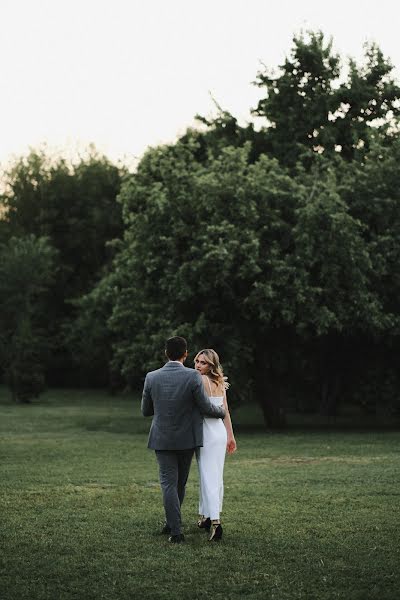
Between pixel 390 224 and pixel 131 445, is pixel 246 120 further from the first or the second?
pixel 131 445

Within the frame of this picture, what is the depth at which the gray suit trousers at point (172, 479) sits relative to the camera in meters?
10.6

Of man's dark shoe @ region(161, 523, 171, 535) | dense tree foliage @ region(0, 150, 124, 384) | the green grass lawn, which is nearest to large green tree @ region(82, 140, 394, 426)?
the green grass lawn

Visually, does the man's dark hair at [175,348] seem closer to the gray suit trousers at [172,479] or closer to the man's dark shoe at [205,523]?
the gray suit trousers at [172,479]

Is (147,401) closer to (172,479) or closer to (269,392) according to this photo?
(172,479)

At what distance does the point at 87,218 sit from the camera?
70.1m

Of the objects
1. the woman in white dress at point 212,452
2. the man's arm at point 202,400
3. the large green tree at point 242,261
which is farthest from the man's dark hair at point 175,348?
the large green tree at point 242,261

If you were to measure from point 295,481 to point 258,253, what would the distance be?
487 inches

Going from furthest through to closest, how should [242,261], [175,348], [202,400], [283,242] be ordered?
[283,242] → [242,261] → [175,348] → [202,400]

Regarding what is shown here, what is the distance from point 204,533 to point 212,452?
101 cm

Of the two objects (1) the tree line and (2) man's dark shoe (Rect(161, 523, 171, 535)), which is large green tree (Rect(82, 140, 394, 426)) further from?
(2) man's dark shoe (Rect(161, 523, 171, 535))

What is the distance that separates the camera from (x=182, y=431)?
35.1 ft

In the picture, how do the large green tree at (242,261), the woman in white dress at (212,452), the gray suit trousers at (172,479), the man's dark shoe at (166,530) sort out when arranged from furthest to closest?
the large green tree at (242,261)
the man's dark shoe at (166,530)
the woman in white dress at (212,452)
the gray suit trousers at (172,479)

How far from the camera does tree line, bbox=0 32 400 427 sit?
28844 millimetres

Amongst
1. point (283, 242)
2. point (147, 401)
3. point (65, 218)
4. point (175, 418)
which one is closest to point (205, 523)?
point (175, 418)
